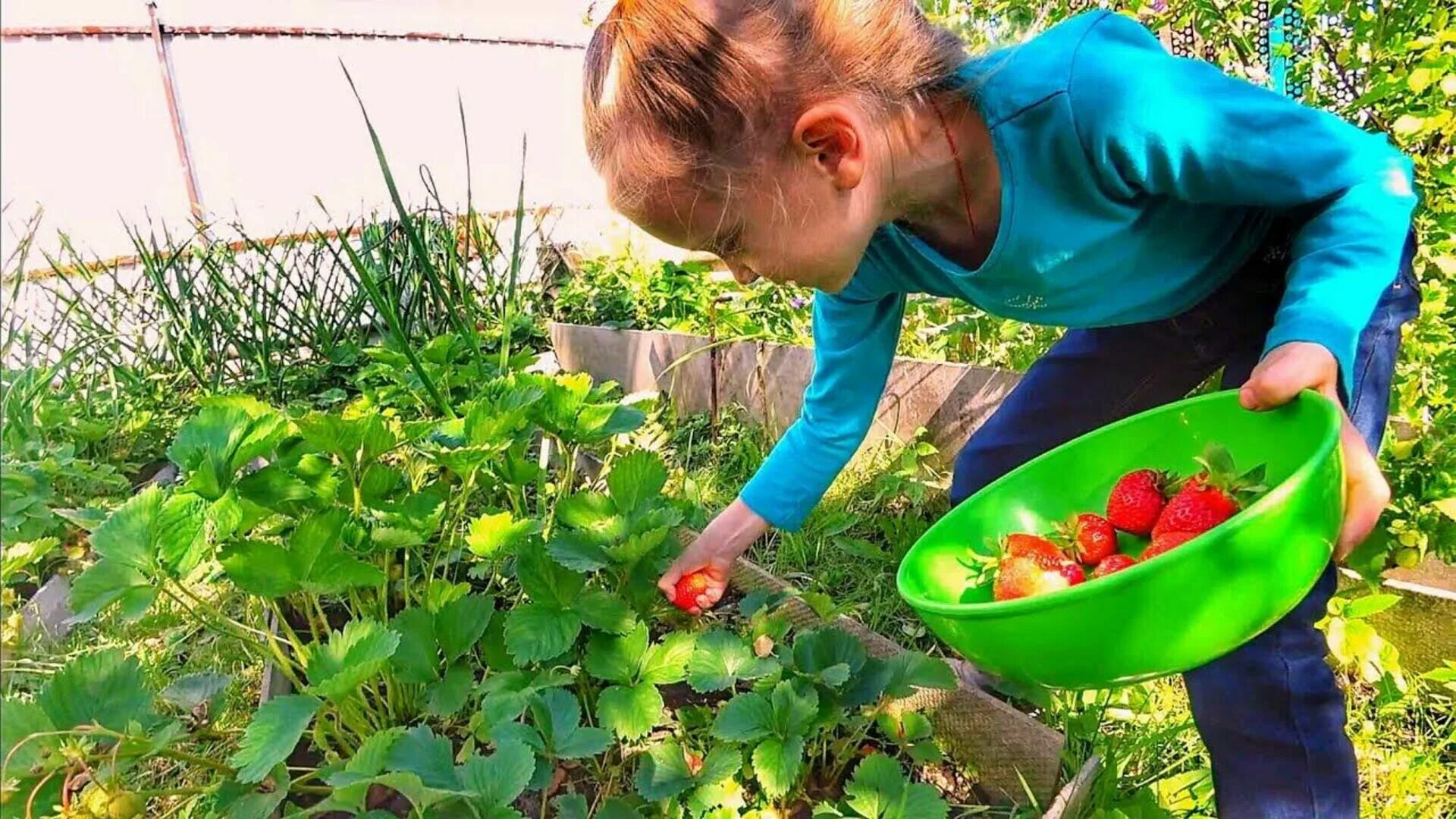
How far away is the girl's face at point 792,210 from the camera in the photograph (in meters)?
1.07

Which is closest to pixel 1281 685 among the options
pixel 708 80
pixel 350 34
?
pixel 708 80

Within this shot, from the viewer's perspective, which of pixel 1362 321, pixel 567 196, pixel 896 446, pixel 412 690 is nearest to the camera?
pixel 1362 321

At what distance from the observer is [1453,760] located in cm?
143

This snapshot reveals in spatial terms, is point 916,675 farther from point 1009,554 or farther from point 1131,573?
point 1131,573

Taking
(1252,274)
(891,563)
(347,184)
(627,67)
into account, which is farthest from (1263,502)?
(347,184)

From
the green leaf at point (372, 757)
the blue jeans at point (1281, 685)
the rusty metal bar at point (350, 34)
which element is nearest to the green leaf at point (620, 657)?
the green leaf at point (372, 757)

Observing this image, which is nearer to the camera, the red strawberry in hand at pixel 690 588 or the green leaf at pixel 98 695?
the green leaf at pixel 98 695

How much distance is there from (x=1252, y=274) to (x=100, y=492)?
2.06m

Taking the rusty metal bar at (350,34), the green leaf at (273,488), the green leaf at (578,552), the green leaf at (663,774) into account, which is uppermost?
the rusty metal bar at (350,34)

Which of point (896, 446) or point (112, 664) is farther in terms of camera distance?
point (896, 446)

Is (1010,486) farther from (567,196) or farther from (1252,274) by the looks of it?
(567,196)

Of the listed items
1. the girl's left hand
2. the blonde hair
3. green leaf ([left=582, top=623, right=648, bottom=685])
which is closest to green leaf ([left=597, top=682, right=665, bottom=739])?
green leaf ([left=582, top=623, right=648, bottom=685])

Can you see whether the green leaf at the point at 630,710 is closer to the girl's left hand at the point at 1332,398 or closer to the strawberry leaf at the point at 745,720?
the strawberry leaf at the point at 745,720

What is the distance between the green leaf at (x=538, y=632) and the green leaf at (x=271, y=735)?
248 millimetres
